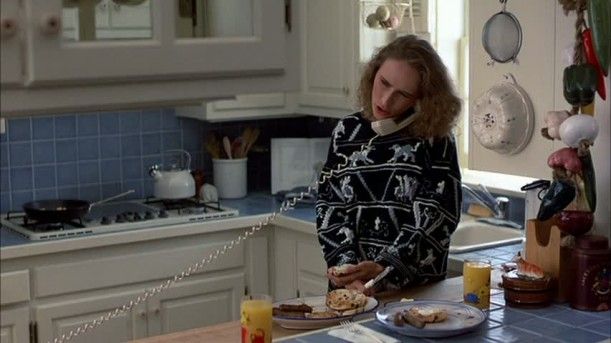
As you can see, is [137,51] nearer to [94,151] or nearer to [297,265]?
[297,265]

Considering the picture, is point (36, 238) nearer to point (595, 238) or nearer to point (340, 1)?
point (340, 1)

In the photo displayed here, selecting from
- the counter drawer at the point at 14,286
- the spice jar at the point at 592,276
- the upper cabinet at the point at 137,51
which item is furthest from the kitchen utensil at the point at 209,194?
the upper cabinet at the point at 137,51

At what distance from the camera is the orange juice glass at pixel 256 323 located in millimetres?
2164

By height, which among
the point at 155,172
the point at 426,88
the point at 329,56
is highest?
the point at 329,56

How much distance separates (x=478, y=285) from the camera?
2.52m

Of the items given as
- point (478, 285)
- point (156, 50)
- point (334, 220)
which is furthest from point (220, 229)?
point (156, 50)

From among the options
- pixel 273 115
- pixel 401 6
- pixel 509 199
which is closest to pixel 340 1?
pixel 401 6

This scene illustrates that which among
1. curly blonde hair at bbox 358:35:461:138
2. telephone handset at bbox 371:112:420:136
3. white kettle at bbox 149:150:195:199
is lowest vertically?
white kettle at bbox 149:150:195:199

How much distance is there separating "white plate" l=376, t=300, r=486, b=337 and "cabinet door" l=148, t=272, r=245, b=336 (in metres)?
1.81

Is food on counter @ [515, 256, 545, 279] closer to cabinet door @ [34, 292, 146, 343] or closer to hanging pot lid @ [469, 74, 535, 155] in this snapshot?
hanging pot lid @ [469, 74, 535, 155]

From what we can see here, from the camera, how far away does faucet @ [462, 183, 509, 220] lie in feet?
12.9

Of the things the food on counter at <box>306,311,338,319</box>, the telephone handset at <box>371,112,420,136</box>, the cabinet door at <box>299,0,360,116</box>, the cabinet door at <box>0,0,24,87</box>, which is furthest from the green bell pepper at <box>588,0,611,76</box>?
the cabinet door at <box>299,0,360,116</box>

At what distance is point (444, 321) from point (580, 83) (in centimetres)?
69

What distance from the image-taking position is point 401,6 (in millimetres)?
4129
